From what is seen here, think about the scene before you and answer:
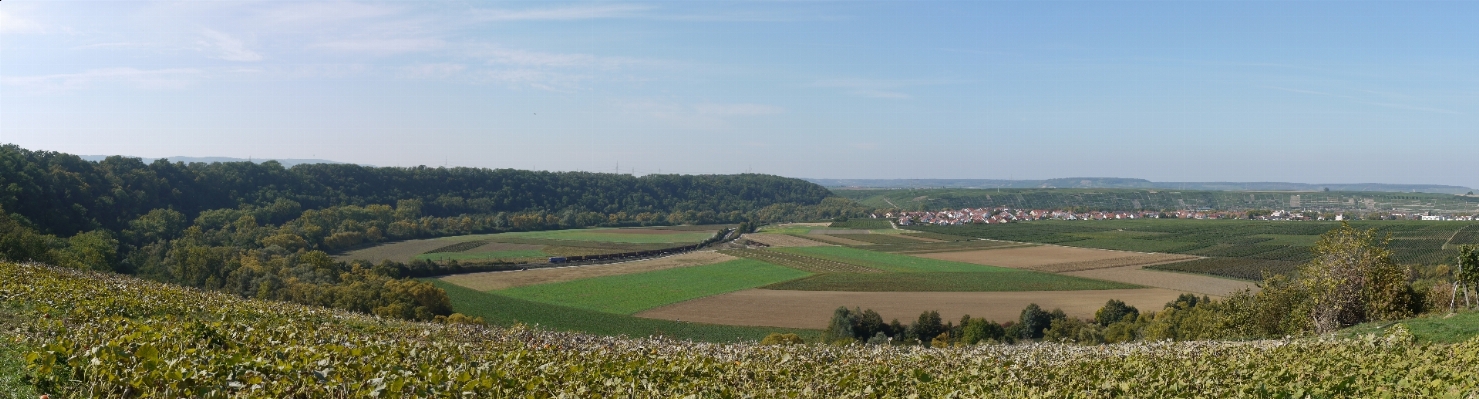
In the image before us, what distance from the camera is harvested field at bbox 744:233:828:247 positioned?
110 meters

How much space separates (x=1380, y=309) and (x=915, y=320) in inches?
967

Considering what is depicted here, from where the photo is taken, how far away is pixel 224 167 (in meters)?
105

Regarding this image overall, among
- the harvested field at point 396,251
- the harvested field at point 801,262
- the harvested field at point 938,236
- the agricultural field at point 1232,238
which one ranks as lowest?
the harvested field at point 801,262

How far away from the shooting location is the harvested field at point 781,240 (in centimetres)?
11026

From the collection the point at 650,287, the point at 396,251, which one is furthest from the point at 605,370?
the point at 396,251

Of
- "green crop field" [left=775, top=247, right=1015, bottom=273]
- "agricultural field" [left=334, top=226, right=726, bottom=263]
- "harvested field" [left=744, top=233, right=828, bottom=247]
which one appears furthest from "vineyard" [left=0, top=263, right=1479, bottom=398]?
"harvested field" [left=744, top=233, right=828, bottom=247]

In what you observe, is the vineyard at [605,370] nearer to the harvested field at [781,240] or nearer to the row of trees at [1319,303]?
the row of trees at [1319,303]

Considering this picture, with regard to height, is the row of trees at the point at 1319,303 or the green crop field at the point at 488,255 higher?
the row of trees at the point at 1319,303

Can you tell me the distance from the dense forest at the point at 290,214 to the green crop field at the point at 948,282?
33012 mm

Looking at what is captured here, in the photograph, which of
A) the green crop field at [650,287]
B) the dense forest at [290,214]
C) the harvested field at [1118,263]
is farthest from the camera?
the harvested field at [1118,263]

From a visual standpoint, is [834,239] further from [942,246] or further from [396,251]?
[396,251]

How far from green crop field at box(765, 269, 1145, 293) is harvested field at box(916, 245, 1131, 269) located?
375 inches

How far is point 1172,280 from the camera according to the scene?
223 ft

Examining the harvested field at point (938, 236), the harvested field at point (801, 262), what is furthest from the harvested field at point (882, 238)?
the harvested field at point (801, 262)
